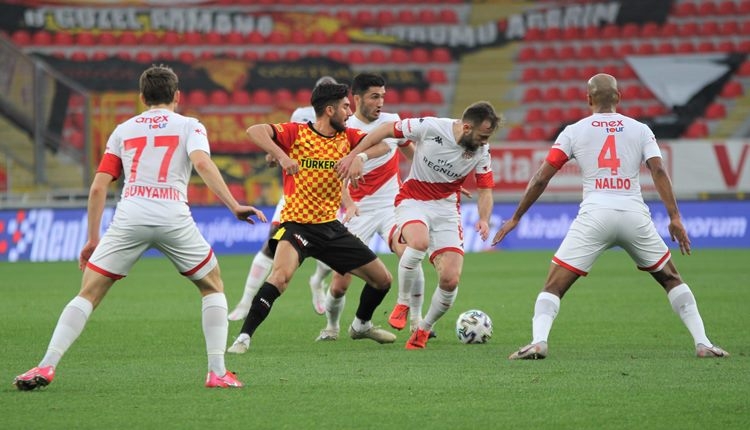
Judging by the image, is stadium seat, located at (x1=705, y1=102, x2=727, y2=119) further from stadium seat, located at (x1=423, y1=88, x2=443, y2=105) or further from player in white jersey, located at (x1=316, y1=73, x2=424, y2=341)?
player in white jersey, located at (x1=316, y1=73, x2=424, y2=341)

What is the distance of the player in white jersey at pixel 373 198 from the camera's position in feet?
36.4

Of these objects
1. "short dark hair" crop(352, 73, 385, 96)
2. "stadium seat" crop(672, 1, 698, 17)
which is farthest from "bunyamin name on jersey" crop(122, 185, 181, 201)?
"stadium seat" crop(672, 1, 698, 17)

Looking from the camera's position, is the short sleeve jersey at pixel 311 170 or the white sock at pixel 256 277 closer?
the short sleeve jersey at pixel 311 170

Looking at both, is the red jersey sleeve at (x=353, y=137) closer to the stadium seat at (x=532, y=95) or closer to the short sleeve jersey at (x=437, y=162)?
the short sleeve jersey at (x=437, y=162)

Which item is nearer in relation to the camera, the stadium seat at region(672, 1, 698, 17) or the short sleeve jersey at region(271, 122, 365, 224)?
the short sleeve jersey at region(271, 122, 365, 224)

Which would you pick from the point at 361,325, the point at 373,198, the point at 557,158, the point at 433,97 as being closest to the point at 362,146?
the point at 557,158

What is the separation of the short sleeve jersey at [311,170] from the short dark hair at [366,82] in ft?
5.27

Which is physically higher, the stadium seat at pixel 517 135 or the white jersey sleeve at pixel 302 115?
the stadium seat at pixel 517 135

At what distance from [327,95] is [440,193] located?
1519 millimetres

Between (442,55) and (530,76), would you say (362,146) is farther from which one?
(442,55)

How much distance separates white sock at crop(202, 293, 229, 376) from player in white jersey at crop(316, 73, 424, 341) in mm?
2755

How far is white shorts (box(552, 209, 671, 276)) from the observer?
909 centimetres

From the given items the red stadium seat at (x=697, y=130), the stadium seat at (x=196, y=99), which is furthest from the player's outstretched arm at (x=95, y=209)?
the red stadium seat at (x=697, y=130)

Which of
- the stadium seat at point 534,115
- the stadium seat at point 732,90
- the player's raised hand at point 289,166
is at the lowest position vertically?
the player's raised hand at point 289,166
